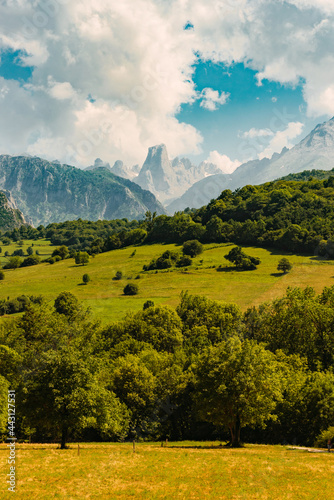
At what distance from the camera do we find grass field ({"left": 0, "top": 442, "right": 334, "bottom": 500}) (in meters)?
22.5

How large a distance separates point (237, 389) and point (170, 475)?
501 inches

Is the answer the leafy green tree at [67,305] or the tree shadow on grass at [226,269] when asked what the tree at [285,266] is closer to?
the tree shadow on grass at [226,269]

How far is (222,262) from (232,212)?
60.6 meters

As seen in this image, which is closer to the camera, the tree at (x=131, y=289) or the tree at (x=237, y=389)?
the tree at (x=237, y=389)

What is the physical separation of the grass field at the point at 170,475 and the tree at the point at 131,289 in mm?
82265

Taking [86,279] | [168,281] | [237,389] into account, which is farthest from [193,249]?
[237,389]

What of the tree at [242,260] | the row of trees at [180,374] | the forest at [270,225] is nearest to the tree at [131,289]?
the row of trees at [180,374]

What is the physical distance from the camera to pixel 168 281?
123m

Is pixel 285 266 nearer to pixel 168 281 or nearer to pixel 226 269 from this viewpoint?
pixel 226 269

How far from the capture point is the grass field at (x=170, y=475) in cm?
2250

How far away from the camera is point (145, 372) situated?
5103cm

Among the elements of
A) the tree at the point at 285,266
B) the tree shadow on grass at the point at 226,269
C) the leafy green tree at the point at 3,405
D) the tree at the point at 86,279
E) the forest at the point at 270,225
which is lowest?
the leafy green tree at the point at 3,405

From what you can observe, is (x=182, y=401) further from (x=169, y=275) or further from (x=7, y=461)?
(x=169, y=275)

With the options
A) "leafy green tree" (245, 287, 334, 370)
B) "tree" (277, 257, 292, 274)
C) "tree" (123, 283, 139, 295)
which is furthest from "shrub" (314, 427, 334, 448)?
"tree" (277, 257, 292, 274)
